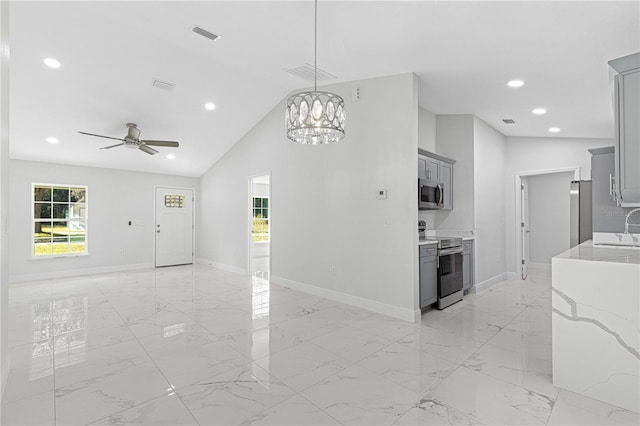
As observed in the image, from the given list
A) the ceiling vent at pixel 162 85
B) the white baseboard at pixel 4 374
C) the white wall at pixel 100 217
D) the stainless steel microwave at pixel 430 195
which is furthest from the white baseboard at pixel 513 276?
the white wall at pixel 100 217

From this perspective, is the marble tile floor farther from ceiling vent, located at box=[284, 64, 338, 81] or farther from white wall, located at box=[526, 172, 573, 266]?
white wall, located at box=[526, 172, 573, 266]

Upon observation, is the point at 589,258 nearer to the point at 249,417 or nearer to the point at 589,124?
the point at 249,417

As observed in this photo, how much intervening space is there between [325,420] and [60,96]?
549 centimetres

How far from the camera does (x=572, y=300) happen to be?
7.48 ft

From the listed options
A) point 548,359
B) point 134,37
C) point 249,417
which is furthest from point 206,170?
point 548,359

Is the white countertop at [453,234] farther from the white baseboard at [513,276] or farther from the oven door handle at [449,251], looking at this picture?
the white baseboard at [513,276]

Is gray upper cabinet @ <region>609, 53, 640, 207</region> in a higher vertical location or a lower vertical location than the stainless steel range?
higher

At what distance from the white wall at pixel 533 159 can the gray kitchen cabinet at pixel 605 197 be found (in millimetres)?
2318

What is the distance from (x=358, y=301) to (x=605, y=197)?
10.1ft

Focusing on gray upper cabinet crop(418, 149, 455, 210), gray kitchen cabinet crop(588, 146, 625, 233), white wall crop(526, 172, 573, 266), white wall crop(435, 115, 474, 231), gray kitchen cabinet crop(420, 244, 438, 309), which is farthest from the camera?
white wall crop(526, 172, 573, 266)

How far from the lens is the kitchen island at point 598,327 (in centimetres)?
206

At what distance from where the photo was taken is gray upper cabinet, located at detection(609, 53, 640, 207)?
253 centimetres

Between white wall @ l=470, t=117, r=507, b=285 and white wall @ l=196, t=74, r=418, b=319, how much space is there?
1.96m

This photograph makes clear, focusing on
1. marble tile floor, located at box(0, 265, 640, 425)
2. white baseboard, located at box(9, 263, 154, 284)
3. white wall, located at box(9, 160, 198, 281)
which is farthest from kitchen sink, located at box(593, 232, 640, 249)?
white baseboard, located at box(9, 263, 154, 284)
